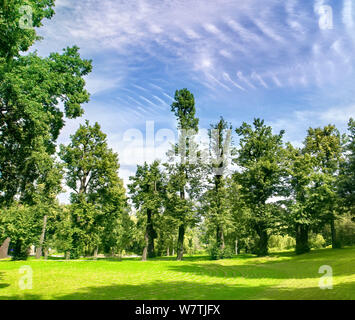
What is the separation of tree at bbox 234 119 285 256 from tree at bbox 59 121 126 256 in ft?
66.7

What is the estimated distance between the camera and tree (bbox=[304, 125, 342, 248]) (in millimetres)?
40156

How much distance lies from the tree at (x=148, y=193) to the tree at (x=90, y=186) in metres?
2.56

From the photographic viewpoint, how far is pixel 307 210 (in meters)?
40.2

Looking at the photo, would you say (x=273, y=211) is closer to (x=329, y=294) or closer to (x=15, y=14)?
(x=329, y=294)

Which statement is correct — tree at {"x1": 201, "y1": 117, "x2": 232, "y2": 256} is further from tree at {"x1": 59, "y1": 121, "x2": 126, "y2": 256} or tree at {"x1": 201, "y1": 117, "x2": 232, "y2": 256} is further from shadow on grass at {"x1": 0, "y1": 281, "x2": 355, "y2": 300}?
shadow on grass at {"x1": 0, "y1": 281, "x2": 355, "y2": 300}

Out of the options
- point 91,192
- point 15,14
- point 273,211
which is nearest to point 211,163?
point 273,211

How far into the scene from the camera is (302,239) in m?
41.1

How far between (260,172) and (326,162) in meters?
14.0

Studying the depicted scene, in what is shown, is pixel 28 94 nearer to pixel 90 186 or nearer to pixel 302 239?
pixel 90 186

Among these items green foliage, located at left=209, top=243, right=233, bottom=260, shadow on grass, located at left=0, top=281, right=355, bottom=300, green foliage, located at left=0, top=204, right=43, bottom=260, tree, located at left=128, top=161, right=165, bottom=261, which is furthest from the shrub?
shadow on grass, located at left=0, top=281, right=355, bottom=300

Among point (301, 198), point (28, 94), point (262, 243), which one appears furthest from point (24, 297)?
point (301, 198)

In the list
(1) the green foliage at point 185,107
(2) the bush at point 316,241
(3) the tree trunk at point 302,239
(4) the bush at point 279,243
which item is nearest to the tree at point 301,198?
(3) the tree trunk at point 302,239

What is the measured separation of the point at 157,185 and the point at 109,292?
101 ft

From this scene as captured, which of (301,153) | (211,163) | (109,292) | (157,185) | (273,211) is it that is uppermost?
(301,153)
